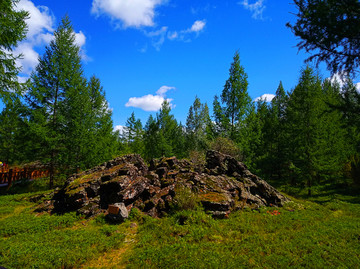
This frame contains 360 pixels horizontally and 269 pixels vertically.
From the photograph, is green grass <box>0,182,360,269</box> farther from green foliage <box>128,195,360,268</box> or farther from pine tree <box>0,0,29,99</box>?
pine tree <box>0,0,29,99</box>

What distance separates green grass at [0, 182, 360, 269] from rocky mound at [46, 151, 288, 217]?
880 mm

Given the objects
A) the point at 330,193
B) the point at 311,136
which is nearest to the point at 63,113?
the point at 311,136

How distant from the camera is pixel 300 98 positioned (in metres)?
19.1

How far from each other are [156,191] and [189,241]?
4916mm

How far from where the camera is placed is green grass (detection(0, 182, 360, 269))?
5.56 m

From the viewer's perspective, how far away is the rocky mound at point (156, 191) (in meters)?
10.2

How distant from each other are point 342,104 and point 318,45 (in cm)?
237

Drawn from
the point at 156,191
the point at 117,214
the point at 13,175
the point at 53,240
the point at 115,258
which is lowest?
the point at 115,258

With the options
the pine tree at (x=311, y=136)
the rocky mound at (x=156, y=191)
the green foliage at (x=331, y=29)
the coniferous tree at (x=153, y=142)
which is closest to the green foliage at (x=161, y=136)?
the coniferous tree at (x=153, y=142)

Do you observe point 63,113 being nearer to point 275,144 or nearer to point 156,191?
point 156,191

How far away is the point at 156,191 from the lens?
11.5 m

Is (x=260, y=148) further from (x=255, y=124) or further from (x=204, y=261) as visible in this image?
(x=204, y=261)

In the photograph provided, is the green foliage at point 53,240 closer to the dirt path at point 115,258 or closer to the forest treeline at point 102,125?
the dirt path at point 115,258

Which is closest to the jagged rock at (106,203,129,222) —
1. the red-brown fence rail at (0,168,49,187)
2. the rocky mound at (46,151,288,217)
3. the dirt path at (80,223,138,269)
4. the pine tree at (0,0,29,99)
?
the rocky mound at (46,151,288,217)
